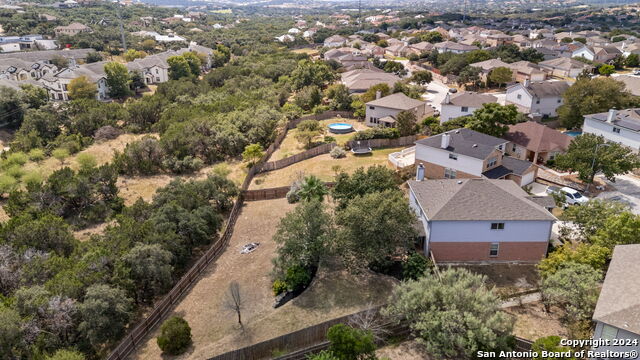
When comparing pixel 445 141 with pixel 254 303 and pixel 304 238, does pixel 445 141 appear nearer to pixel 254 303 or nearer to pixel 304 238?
pixel 304 238

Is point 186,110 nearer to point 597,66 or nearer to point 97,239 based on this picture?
→ point 97,239

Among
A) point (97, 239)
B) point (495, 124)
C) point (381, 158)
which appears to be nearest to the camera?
point (97, 239)

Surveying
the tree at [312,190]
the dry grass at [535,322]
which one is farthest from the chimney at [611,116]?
the tree at [312,190]

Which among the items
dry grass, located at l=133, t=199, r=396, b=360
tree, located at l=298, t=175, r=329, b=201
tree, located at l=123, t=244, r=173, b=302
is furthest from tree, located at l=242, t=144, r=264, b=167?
tree, located at l=123, t=244, r=173, b=302

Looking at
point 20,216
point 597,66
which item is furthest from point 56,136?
point 597,66

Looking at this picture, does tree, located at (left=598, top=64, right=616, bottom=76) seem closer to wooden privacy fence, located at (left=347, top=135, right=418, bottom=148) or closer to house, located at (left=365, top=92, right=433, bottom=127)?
house, located at (left=365, top=92, right=433, bottom=127)

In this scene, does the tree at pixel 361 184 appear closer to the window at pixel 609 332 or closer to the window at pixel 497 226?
the window at pixel 497 226
